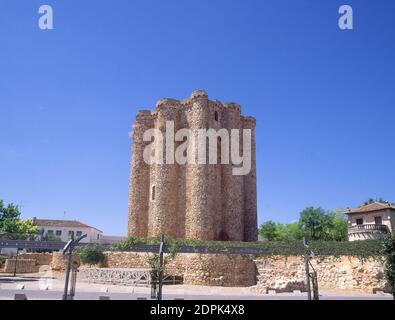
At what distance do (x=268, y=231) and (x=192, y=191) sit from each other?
26985mm

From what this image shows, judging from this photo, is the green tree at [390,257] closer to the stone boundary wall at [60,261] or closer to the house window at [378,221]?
the stone boundary wall at [60,261]

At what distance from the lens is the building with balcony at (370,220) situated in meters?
35.8

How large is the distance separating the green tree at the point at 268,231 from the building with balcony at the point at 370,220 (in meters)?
15.4

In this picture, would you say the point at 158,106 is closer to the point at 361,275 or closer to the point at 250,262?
the point at 250,262

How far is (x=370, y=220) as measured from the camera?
40000 mm

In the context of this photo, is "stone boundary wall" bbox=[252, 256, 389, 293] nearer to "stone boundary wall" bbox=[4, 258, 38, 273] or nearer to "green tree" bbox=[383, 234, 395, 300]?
"green tree" bbox=[383, 234, 395, 300]

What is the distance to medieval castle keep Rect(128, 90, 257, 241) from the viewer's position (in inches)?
1278

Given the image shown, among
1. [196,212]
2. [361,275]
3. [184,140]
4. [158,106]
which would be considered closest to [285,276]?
[361,275]

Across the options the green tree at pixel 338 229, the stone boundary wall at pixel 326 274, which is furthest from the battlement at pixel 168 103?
the green tree at pixel 338 229

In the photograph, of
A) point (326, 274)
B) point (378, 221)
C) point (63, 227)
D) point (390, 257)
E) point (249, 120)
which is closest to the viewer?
point (390, 257)

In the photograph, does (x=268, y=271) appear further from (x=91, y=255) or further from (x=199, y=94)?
(x=199, y=94)

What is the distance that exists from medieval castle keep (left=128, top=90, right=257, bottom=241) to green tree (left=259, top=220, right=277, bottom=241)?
19.6 m

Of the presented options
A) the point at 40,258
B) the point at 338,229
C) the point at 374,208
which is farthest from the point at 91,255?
the point at 338,229

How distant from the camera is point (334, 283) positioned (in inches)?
947
